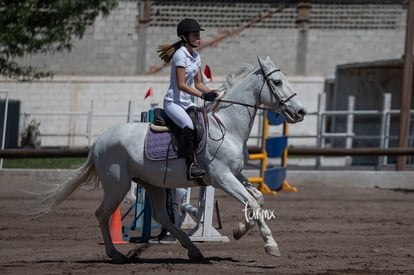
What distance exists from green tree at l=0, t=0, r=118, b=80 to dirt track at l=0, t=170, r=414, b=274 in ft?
15.6

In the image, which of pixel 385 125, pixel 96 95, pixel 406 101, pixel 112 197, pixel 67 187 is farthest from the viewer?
Result: pixel 96 95

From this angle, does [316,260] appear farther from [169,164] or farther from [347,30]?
[347,30]

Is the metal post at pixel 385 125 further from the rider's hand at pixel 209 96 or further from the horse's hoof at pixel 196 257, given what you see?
the horse's hoof at pixel 196 257

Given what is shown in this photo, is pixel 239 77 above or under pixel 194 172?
above

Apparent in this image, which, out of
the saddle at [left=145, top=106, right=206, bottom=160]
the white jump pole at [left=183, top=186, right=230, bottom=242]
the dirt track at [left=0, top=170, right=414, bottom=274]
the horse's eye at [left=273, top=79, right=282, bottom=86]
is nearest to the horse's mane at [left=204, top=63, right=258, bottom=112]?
the horse's eye at [left=273, top=79, right=282, bottom=86]

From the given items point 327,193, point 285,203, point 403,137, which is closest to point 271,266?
point 285,203

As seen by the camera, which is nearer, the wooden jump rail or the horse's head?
the horse's head

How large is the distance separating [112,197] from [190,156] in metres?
0.97

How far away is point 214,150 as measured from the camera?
31.0 ft

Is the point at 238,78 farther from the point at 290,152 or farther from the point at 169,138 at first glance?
the point at 290,152

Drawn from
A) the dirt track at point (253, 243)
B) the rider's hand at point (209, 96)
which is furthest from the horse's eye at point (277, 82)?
the dirt track at point (253, 243)

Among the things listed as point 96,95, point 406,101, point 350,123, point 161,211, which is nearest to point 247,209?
point 161,211

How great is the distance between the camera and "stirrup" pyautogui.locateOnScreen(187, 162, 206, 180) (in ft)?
30.8

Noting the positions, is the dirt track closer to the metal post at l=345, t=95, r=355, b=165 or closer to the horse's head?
the horse's head
